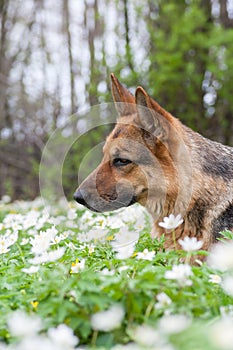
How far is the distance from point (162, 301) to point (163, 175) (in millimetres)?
2007

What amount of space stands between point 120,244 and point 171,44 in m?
8.45

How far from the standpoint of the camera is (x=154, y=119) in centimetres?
395

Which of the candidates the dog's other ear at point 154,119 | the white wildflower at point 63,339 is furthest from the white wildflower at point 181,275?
the dog's other ear at point 154,119

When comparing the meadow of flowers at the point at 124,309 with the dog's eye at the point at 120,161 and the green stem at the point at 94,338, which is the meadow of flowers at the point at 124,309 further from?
the dog's eye at the point at 120,161

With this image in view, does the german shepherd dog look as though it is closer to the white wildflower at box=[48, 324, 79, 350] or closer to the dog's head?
the dog's head

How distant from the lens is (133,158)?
4.03m

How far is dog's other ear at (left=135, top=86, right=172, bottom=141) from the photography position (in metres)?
3.90

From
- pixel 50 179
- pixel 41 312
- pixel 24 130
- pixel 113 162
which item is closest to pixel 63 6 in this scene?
pixel 24 130

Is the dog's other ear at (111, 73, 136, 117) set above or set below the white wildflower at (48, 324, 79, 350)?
above

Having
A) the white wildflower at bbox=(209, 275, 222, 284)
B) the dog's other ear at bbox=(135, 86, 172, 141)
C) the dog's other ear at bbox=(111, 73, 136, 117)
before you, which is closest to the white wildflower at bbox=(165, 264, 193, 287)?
the white wildflower at bbox=(209, 275, 222, 284)

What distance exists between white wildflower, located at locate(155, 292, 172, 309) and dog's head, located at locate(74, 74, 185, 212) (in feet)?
6.42

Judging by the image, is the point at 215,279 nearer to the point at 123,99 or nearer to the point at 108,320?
the point at 108,320

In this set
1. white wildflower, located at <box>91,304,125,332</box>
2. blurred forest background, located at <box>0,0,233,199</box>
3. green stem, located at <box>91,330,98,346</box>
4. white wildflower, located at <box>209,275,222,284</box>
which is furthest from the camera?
blurred forest background, located at <box>0,0,233,199</box>

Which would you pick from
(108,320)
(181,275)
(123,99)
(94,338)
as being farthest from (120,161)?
(108,320)
